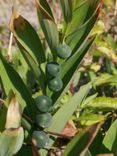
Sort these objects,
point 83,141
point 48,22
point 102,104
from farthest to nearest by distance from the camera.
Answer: point 102,104, point 48,22, point 83,141

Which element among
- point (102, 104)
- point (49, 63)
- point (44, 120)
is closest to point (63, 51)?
point (49, 63)

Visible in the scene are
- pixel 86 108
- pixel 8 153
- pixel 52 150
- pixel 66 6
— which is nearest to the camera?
pixel 8 153

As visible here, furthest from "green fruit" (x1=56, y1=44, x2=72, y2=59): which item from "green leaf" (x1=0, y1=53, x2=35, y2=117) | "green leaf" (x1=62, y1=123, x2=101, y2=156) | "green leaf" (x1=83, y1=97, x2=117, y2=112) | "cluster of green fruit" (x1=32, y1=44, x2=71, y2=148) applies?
"green leaf" (x1=83, y1=97, x2=117, y2=112)

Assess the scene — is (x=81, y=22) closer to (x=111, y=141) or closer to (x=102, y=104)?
(x=111, y=141)

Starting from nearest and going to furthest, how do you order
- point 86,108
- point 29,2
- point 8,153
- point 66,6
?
point 8,153
point 66,6
point 86,108
point 29,2

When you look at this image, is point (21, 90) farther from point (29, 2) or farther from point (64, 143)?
point (29, 2)

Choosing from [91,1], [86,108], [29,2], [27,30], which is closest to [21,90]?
[27,30]

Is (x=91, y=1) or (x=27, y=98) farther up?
(x=91, y=1)
